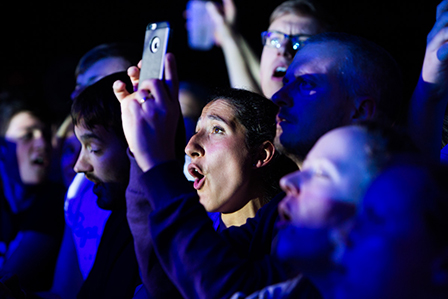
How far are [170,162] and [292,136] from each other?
0.35 metres

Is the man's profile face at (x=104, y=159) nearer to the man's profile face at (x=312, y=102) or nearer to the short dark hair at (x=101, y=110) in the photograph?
the short dark hair at (x=101, y=110)

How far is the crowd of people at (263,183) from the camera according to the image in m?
0.67

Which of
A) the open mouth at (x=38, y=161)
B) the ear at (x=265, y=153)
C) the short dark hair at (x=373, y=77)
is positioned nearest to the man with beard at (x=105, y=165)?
the ear at (x=265, y=153)

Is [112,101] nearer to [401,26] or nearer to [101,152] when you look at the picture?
[101,152]

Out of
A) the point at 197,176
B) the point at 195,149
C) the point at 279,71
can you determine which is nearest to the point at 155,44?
the point at 195,149

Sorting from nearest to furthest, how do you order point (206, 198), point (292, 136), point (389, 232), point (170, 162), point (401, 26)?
point (389, 232) → point (170, 162) → point (292, 136) → point (206, 198) → point (401, 26)

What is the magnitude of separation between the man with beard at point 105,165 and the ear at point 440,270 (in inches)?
46.3

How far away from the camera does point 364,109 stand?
1.28 metres

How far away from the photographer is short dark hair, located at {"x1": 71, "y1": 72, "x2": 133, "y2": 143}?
1750 mm

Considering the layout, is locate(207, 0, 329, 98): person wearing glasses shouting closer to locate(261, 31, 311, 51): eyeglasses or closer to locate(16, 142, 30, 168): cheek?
locate(261, 31, 311, 51): eyeglasses

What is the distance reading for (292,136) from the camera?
123 centimetres

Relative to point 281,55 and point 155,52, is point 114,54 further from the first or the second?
point 155,52

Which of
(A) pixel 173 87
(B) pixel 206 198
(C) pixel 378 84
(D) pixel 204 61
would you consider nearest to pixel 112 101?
(B) pixel 206 198

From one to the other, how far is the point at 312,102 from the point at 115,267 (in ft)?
2.80
